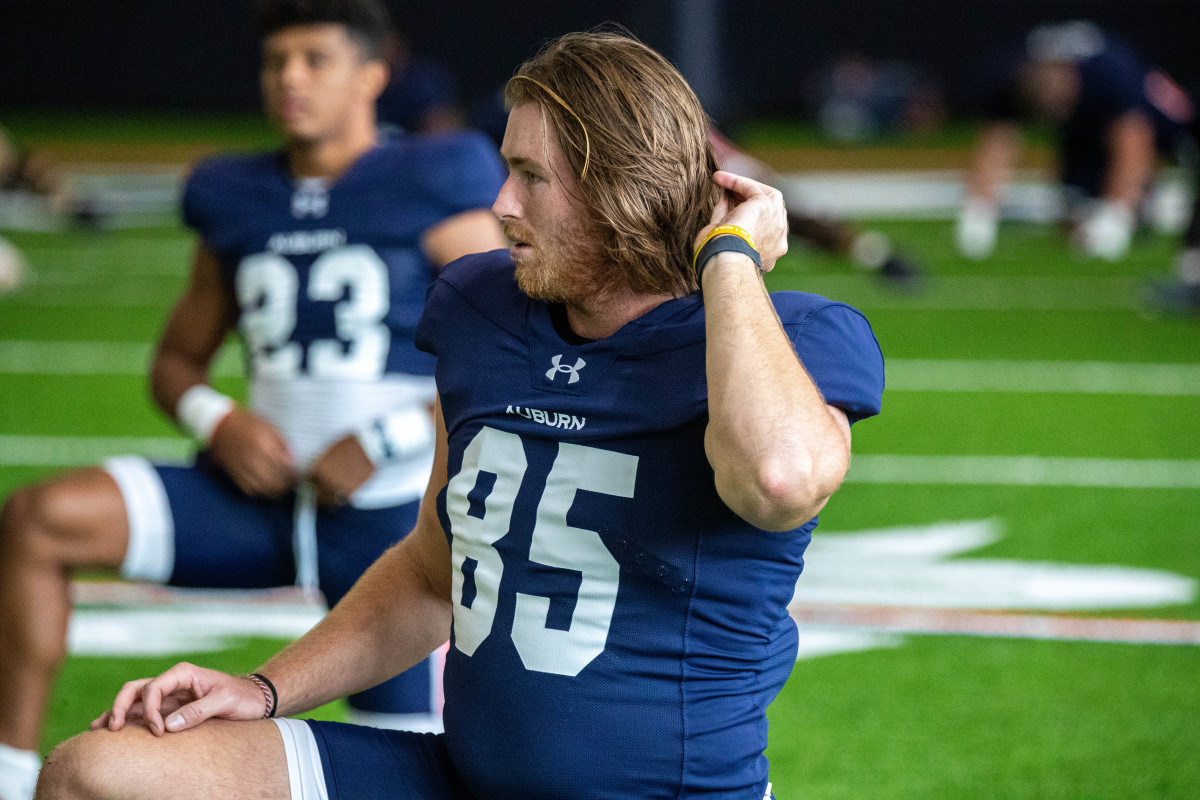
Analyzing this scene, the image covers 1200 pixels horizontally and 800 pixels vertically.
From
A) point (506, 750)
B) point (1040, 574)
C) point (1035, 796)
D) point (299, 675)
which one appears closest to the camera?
point (506, 750)

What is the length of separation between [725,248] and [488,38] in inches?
924

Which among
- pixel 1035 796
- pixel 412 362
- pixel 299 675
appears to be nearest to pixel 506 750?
pixel 299 675

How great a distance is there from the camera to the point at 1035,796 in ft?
10.3

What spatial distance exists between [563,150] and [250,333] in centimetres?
152

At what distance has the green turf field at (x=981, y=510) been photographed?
338 cm

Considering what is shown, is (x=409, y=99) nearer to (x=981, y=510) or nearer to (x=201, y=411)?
(x=981, y=510)

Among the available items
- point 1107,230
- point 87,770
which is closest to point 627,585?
point 87,770

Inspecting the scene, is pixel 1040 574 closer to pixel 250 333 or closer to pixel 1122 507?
pixel 1122 507

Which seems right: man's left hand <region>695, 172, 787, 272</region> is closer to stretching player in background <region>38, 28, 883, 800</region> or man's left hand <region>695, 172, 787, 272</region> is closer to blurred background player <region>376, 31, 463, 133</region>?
stretching player in background <region>38, 28, 883, 800</region>

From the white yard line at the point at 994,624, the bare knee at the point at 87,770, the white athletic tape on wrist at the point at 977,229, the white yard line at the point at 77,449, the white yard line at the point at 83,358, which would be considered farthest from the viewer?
the white athletic tape on wrist at the point at 977,229

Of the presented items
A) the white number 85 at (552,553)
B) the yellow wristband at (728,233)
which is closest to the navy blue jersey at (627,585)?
the white number 85 at (552,553)

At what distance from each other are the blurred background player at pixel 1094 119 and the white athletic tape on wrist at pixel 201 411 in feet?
27.7

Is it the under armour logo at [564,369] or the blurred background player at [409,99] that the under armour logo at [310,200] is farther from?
the blurred background player at [409,99]

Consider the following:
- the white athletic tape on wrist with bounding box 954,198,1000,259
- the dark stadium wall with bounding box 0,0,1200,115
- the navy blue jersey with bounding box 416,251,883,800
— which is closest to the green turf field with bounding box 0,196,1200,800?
the white athletic tape on wrist with bounding box 954,198,1000,259
